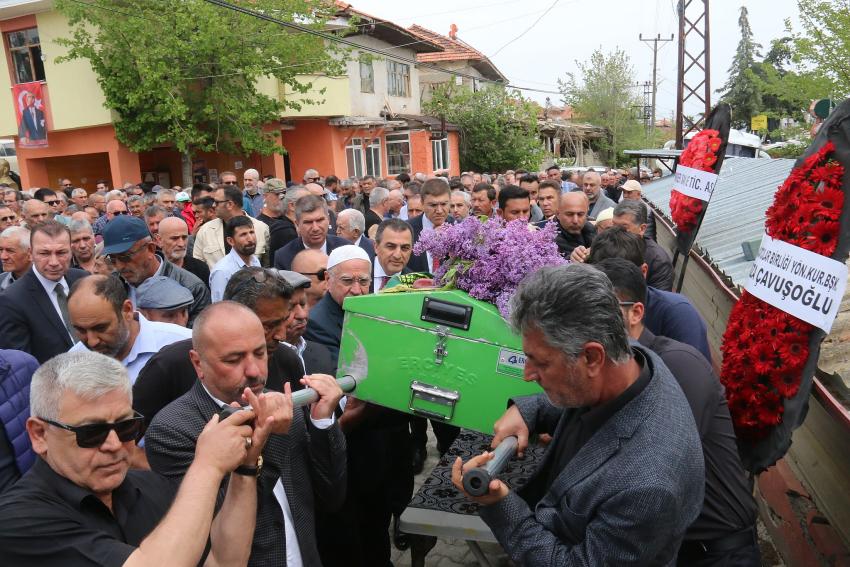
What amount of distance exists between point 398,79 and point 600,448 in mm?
30032

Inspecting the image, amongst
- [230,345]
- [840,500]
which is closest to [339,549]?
[230,345]

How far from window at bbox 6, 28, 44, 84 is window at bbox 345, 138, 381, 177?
1039cm

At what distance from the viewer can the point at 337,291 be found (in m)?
4.06

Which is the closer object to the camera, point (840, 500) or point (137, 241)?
point (840, 500)

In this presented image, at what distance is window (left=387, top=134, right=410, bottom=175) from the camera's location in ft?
97.9

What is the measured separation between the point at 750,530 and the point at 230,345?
205 centimetres

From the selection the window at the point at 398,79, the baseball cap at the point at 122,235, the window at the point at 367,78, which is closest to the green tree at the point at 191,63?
the window at the point at 367,78

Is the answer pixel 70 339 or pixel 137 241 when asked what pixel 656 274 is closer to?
pixel 137 241

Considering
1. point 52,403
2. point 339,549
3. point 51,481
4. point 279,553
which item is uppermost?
point 52,403

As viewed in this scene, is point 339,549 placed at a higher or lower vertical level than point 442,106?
lower

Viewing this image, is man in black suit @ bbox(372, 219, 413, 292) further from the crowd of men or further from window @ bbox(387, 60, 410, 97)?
window @ bbox(387, 60, 410, 97)

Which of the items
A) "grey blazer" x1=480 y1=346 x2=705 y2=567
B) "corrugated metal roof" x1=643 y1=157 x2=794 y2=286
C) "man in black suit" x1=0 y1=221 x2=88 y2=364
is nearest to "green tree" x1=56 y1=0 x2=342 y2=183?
Result: "corrugated metal roof" x1=643 y1=157 x2=794 y2=286

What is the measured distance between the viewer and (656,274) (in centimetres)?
518

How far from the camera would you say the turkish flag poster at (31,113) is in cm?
2061
